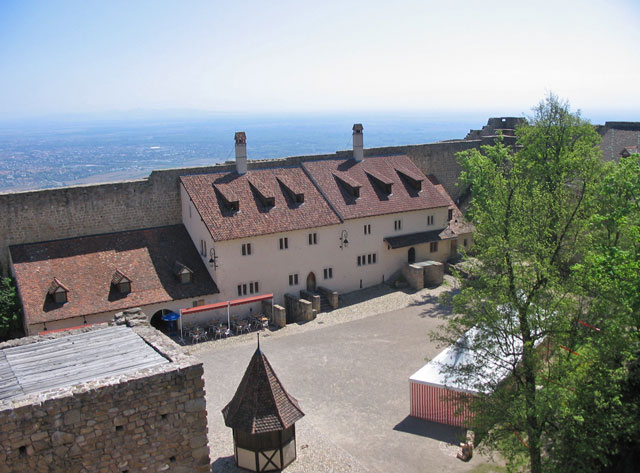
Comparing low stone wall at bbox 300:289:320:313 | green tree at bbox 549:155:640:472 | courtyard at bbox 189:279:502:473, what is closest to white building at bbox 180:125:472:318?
low stone wall at bbox 300:289:320:313

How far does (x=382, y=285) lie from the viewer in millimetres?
41094

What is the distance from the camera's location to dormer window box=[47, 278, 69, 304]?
31.3 metres

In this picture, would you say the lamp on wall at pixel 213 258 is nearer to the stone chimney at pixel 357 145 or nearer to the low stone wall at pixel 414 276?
the low stone wall at pixel 414 276

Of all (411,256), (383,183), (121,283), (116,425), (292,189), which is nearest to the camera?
(116,425)

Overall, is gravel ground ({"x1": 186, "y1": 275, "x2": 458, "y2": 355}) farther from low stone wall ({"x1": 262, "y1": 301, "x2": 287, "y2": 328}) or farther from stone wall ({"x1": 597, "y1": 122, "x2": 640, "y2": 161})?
stone wall ({"x1": 597, "y1": 122, "x2": 640, "y2": 161})

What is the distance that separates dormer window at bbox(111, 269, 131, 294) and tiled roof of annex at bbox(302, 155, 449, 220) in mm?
13061

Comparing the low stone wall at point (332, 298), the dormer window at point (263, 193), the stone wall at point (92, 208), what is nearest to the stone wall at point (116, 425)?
the stone wall at point (92, 208)

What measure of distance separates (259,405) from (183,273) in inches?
580

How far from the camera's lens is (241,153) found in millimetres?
38438

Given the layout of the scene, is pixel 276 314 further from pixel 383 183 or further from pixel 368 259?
pixel 383 183

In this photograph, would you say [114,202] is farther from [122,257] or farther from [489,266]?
[489,266]

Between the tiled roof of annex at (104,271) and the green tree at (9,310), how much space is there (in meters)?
0.72

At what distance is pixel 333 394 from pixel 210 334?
28.8 ft

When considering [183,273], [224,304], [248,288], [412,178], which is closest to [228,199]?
[183,273]
